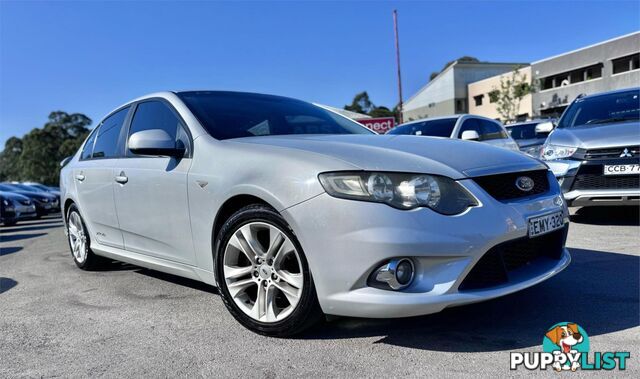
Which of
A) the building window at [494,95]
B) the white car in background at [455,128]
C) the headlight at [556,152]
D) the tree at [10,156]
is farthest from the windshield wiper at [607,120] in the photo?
the tree at [10,156]

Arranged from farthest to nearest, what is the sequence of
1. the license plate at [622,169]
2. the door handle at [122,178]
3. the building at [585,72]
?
the building at [585,72] → the license plate at [622,169] → the door handle at [122,178]

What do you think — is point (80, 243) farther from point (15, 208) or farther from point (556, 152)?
point (15, 208)

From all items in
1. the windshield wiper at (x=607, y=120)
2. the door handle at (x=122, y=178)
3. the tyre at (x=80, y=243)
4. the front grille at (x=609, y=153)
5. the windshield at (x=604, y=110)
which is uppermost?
the windshield at (x=604, y=110)

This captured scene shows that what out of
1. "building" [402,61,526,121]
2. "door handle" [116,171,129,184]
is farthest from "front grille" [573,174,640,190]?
"building" [402,61,526,121]

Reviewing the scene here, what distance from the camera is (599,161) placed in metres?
5.37

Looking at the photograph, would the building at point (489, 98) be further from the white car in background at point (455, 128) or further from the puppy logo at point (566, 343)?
the puppy logo at point (566, 343)

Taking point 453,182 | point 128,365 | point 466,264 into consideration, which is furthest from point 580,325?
point 128,365

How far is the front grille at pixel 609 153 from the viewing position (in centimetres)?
520

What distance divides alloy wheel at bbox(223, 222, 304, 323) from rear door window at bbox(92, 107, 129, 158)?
5.86 ft

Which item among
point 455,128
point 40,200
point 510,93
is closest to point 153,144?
point 455,128

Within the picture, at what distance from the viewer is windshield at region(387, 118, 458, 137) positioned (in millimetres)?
8327

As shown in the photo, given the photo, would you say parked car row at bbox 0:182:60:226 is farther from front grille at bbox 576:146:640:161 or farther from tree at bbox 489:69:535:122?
tree at bbox 489:69:535:122

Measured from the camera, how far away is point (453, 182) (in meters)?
2.41

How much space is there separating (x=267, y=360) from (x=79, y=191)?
9.96ft
